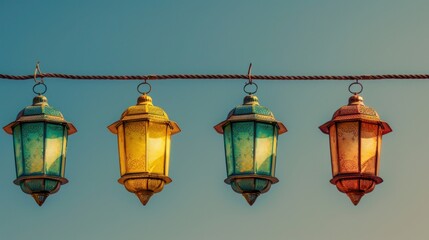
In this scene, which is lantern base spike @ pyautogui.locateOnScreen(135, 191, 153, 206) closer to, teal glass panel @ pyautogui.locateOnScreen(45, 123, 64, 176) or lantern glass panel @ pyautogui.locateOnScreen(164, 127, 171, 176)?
lantern glass panel @ pyautogui.locateOnScreen(164, 127, 171, 176)

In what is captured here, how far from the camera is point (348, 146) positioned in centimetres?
1023

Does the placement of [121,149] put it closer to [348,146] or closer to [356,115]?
[348,146]

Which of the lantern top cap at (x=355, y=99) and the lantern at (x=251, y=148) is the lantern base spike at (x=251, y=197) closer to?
the lantern at (x=251, y=148)

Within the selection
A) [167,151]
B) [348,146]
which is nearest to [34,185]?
[167,151]

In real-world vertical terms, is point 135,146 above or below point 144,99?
below

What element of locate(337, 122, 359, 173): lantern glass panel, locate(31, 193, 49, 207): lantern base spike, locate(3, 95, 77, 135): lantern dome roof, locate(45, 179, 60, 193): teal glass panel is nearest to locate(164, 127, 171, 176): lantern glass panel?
locate(3, 95, 77, 135): lantern dome roof

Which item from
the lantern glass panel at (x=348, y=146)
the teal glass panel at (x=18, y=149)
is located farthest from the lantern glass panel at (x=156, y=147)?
the lantern glass panel at (x=348, y=146)

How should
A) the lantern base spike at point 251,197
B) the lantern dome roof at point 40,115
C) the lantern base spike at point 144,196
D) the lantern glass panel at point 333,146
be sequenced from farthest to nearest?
the lantern glass panel at point 333,146 → the lantern dome roof at point 40,115 → the lantern base spike at point 144,196 → the lantern base spike at point 251,197

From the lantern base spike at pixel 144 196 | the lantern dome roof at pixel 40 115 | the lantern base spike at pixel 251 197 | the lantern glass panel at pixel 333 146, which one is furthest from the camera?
the lantern glass panel at pixel 333 146

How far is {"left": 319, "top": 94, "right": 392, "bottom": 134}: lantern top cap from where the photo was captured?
10.3 meters

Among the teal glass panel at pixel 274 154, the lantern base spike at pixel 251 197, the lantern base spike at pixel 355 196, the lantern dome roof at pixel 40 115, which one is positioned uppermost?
the lantern dome roof at pixel 40 115

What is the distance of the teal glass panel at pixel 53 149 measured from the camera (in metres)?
9.95

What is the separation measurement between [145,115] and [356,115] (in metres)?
2.21

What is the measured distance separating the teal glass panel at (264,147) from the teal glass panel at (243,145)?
0.18 feet
